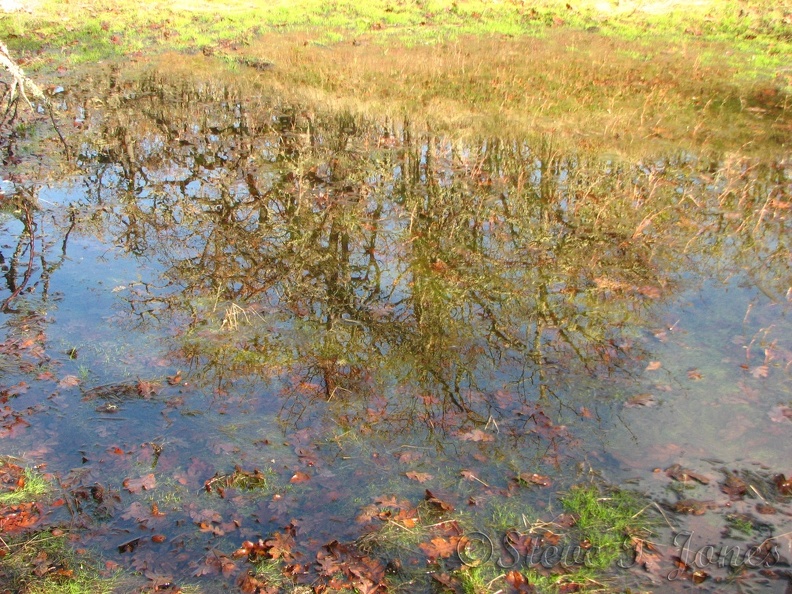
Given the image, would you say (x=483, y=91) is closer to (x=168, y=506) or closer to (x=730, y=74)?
(x=730, y=74)

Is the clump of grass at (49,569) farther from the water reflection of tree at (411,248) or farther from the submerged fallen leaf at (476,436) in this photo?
the submerged fallen leaf at (476,436)

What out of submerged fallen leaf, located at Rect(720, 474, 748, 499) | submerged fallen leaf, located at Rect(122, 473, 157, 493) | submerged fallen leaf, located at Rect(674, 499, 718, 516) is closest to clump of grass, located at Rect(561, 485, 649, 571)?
submerged fallen leaf, located at Rect(674, 499, 718, 516)

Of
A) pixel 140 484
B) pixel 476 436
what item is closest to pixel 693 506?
pixel 476 436

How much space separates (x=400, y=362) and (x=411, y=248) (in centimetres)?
266

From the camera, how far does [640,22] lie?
2012 cm

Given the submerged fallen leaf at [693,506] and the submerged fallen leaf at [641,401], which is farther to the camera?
the submerged fallen leaf at [641,401]

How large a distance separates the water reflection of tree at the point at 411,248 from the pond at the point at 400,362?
0.14ft

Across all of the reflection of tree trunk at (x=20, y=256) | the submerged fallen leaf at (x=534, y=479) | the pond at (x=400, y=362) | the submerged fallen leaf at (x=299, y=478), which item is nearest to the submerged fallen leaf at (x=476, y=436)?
the pond at (x=400, y=362)

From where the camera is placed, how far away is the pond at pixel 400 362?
15.9 ft

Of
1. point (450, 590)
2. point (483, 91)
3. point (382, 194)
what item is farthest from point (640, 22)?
point (450, 590)

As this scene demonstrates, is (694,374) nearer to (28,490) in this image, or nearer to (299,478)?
(299,478)

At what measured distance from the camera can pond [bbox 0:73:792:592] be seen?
4.83 meters

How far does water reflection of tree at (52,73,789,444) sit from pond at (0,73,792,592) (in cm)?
4

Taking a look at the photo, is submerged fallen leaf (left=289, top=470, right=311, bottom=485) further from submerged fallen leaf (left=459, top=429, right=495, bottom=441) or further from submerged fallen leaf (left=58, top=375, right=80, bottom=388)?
submerged fallen leaf (left=58, top=375, right=80, bottom=388)
